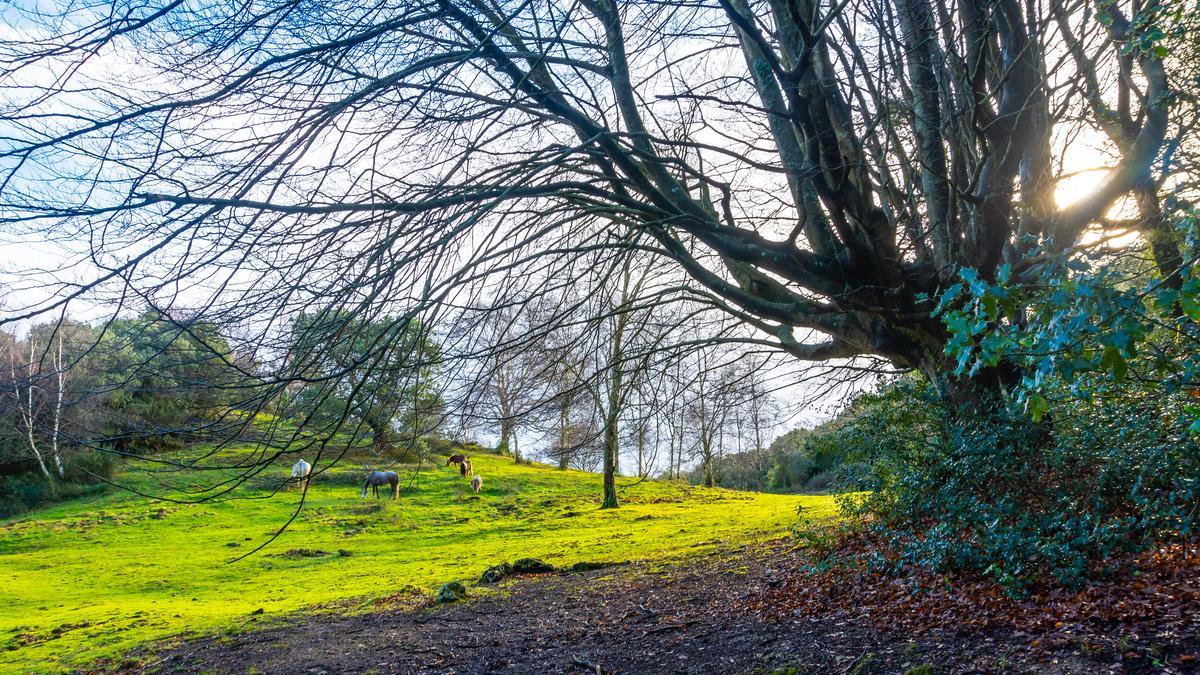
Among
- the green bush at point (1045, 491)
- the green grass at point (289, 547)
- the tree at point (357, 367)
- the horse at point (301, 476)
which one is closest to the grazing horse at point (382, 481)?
the green grass at point (289, 547)

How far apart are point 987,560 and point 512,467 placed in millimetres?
26714

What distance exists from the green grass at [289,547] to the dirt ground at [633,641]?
4.49 ft

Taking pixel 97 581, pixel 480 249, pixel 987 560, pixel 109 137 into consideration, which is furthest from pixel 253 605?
pixel 987 560

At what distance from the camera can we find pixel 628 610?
657cm

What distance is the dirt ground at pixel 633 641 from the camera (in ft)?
12.2

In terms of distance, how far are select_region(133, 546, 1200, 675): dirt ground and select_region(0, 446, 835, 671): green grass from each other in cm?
137

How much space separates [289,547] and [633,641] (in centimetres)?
1151

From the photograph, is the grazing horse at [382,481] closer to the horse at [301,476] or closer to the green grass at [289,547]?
the green grass at [289,547]

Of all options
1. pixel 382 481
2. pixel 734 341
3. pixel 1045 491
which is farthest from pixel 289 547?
pixel 1045 491

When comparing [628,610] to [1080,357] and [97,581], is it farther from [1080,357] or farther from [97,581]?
[97,581]

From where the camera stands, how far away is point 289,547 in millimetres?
14453

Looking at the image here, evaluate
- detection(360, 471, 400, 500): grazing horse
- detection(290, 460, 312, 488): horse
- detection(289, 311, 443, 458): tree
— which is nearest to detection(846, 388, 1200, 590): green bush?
detection(289, 311, 443, 458): tree

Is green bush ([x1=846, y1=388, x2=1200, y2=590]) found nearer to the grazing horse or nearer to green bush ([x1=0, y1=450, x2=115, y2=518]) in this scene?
the grazing horse

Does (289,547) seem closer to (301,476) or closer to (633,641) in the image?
(633,641)
